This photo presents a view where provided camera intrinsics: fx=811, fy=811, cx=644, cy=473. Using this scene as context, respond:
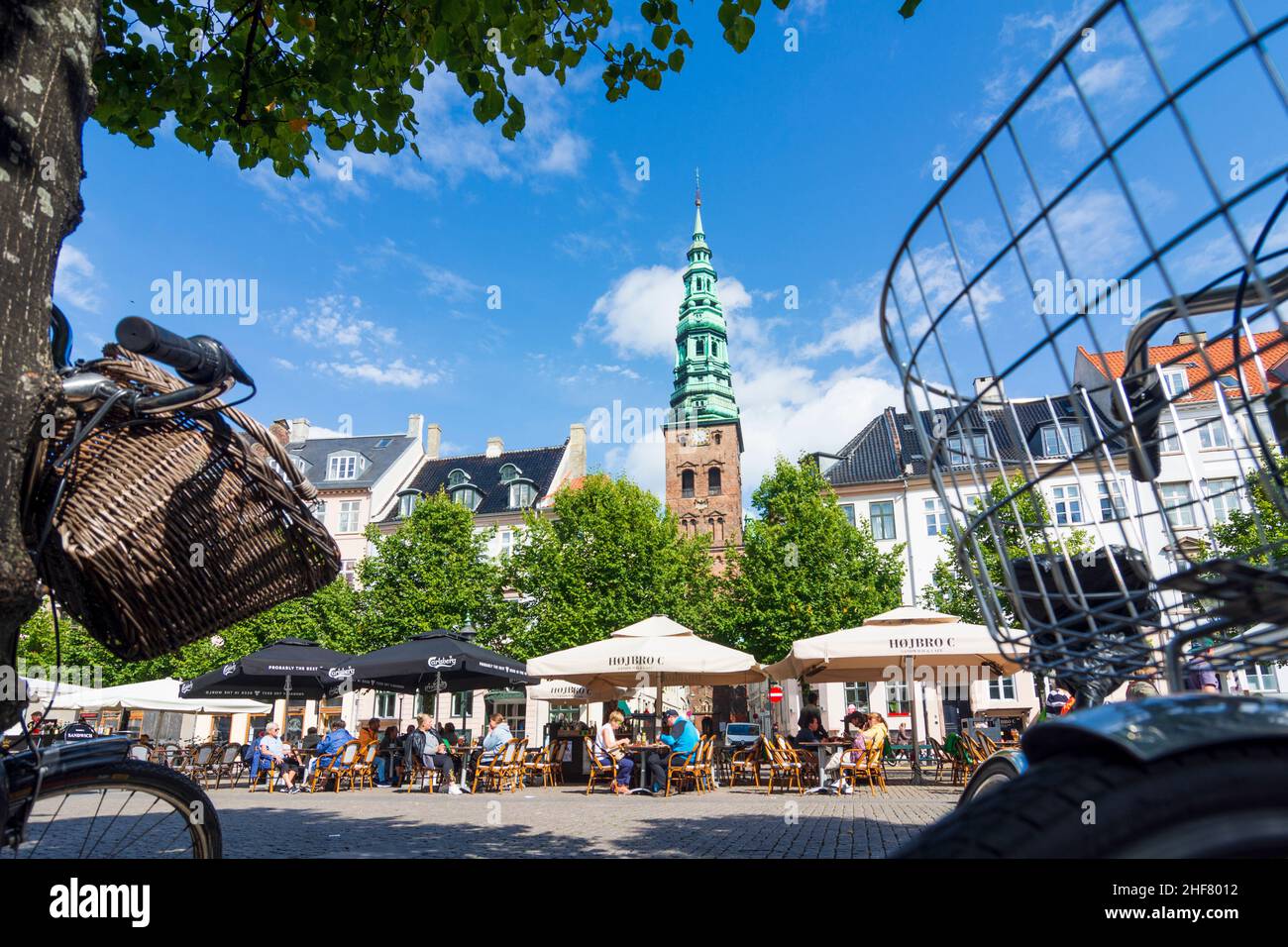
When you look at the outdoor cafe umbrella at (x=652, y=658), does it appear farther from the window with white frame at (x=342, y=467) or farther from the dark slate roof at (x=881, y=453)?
the window with white frame at (x=342, y=467)

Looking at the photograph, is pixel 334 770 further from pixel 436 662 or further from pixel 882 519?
pixel 882 519

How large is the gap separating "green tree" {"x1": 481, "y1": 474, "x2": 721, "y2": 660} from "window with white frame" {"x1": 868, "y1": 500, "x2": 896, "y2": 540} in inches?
336

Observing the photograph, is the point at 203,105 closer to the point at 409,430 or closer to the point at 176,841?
the point at 176,841

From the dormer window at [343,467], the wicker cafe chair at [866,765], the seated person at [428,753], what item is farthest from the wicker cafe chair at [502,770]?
the dormer window at [343,467]

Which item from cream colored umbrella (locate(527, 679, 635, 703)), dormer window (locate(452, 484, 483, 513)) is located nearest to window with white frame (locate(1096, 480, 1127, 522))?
cream colored umbrella (locate(527, 679, 635, 703))

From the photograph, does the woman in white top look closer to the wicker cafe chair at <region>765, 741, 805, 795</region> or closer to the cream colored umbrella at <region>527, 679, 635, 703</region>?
the wicker cafe chair at <region>765, 741, 805, 795</region>

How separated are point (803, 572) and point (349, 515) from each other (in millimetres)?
26002

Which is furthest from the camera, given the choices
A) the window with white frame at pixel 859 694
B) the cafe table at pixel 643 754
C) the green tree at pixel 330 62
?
the window with white frame at pixel 859 694

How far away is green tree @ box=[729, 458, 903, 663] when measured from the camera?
3284 centimetres

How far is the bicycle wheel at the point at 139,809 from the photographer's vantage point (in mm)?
2219

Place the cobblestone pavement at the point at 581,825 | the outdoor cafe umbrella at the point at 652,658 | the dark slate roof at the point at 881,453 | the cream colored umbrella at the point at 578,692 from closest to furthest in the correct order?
1. the cobblestone pavement at the point at 581,825
2. the outdoor cafe umbrella at the point at 652,658
3. the cream colored umbrella at the point at 578,692
4. the dark slate roof at the point at 881,453

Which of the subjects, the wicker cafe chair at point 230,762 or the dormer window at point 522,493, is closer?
the wicker cafe chair at point 230,762

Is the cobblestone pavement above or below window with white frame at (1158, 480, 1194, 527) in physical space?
below

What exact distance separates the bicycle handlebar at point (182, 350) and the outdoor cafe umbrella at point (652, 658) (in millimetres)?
12756
